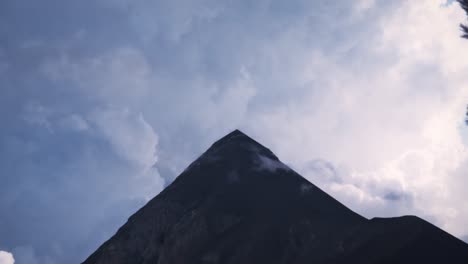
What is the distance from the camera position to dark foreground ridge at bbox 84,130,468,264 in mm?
35875

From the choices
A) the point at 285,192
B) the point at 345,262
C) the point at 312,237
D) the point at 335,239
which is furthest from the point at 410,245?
the point at 285,192

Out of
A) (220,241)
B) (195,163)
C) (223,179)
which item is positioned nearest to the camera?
(220,241)

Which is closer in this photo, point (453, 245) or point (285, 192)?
point (453, 245)

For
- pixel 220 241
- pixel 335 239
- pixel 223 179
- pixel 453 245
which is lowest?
pixel 453 245

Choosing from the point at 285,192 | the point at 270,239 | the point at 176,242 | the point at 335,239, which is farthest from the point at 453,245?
the point at 176,242

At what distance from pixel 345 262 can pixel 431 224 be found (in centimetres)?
1087

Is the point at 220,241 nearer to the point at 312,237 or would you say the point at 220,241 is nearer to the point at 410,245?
the point at 312,237

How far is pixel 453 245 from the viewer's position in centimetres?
3428

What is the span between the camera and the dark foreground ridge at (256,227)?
35875 mm

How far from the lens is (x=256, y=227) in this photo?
48469mm

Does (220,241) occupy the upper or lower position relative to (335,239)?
upper

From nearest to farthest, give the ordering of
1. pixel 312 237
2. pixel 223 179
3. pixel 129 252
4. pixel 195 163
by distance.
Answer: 1. pixel 312 237
2. pixel 129 252
3. pixel 223 179
4. pixel 195 163

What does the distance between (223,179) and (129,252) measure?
19035 mm

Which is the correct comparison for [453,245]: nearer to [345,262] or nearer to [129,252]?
[345,262]
